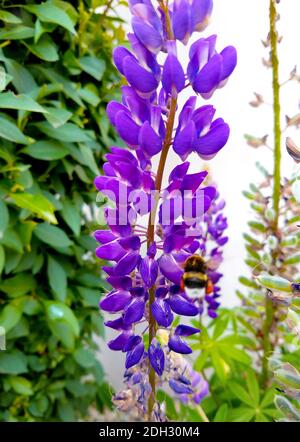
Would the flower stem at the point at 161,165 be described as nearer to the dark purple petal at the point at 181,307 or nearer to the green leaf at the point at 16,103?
the dark purple petal at the point at 181,307

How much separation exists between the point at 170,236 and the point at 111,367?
160 cm

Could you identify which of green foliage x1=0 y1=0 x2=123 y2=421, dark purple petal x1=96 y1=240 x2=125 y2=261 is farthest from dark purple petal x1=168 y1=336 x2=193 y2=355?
green foliage x1=0 y1=0 x2=123 y2=421

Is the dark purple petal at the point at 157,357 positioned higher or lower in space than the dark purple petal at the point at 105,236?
lower

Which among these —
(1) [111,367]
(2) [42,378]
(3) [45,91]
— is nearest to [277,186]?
(3) [45,91]

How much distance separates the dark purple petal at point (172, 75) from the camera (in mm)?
508

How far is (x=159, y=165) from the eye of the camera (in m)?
0.53

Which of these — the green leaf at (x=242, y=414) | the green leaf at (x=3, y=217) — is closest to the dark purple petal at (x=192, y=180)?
the green leaf at (x=3, y=217)

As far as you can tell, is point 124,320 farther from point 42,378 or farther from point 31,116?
point 42,378

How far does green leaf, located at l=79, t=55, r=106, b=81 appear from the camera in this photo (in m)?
1.19

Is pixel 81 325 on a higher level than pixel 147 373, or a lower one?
lower

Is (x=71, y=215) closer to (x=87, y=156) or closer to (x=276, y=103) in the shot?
(x=87, y=156)

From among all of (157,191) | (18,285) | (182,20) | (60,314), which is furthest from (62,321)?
(182,20)

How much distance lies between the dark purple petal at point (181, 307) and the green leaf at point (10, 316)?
2.13 feet

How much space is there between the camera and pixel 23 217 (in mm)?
1058
